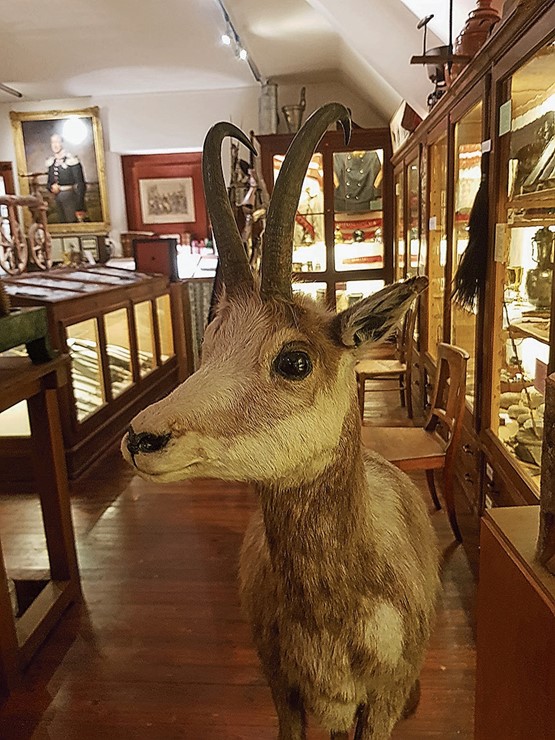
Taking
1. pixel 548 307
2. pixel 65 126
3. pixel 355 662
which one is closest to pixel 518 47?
pixel 548 307

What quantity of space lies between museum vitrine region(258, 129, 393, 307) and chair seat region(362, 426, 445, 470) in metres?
3.95

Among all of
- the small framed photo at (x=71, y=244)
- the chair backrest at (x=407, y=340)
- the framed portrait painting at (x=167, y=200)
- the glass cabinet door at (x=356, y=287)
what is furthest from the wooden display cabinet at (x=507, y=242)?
the small framed photo at (x=71, y=244)

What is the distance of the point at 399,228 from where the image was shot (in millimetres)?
6750

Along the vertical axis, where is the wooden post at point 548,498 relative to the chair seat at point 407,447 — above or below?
above

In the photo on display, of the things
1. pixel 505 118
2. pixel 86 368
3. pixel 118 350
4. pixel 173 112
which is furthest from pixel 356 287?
pixel 505 118

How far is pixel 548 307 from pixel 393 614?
1.36 meters

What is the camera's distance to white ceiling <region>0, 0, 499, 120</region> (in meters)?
4.43

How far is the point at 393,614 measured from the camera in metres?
1.35

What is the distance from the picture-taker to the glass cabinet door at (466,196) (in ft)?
10.9

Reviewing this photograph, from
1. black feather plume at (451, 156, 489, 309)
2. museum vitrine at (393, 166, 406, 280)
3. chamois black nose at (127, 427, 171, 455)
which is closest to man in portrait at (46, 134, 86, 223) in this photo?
museum vitrine at (393, 166, 406, 280)

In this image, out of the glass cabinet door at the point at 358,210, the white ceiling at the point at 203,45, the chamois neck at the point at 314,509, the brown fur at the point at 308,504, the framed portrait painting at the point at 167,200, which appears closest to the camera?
the brown fur at the point at 308,504

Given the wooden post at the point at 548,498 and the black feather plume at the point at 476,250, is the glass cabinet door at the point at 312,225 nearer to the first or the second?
the black feather plume at the point at 476,250

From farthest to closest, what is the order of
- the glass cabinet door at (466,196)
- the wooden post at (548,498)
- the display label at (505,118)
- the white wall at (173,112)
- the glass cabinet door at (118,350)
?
the white wall at (173,112) → the glass cabinet door at (118,350) → the glass cabinet door at (466,196) → the display label at (505,118) → the wooden post at (548,498)

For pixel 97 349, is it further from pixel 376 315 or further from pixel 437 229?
pixel 376 315
